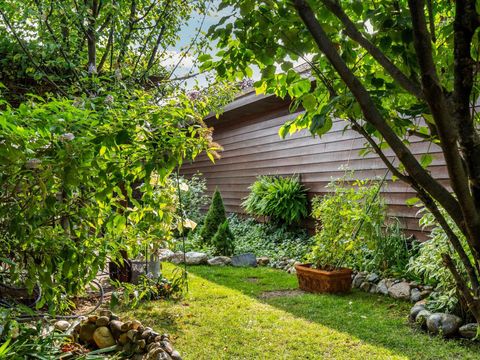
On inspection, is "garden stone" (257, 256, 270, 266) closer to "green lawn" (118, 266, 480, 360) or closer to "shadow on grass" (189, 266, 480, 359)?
"shadow on grass" (189, 266, 480, 359)

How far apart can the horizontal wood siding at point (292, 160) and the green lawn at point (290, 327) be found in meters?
1.66

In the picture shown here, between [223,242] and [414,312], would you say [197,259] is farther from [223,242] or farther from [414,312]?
[414,312]

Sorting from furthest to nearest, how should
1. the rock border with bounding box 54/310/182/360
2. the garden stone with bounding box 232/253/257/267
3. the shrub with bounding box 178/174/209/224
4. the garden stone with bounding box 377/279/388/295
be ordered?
the shrub with bounding box 178/174/209/224 < the garden stone with bounding box 232/253/257/267 < the garden stone with bounding box 377/279/388/295 < the rock border with bounding box 54/310/182/360

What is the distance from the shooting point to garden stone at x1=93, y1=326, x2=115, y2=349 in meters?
2.89

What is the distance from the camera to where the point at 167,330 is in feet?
11.6

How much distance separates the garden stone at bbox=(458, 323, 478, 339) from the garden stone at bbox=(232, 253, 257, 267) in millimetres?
3914

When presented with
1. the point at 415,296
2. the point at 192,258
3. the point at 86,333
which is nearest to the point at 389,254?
the point at 415,296

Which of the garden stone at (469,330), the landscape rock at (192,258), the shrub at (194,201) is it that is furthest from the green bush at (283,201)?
the garden stone at (469,330)

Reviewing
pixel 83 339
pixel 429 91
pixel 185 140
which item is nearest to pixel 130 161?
pixel 185 140

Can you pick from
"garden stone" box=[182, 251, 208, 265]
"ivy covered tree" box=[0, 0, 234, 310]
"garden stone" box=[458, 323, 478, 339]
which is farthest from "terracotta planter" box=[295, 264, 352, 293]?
"ivy covered tree" box=[0, 0, 234, 310]

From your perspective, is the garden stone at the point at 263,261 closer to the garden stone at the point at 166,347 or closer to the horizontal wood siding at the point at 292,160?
the horizontal wood siding at the point at 292,160

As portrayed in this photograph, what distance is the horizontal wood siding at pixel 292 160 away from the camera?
19.2ft

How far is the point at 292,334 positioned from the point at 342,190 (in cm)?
230

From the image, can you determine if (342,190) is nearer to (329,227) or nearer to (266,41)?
(329,227)
